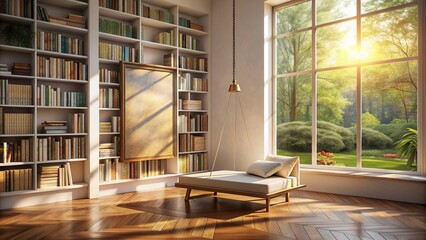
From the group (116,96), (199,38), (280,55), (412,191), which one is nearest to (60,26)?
(116,96)

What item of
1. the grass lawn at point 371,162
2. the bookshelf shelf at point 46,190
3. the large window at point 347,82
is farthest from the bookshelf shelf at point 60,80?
the grass lawn at point 371,162

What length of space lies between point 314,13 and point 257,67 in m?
1.44

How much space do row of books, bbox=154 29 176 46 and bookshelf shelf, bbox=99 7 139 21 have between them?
60 cm

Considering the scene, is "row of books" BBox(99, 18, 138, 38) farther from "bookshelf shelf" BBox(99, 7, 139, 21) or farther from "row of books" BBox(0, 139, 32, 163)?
"row of books" BBox(0, 139, 32, 163)

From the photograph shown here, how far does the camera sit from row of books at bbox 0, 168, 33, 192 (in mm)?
5203

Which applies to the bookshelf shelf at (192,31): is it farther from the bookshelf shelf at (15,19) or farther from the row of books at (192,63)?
the bookshelf shelf at (15,19)

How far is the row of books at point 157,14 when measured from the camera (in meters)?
6.92

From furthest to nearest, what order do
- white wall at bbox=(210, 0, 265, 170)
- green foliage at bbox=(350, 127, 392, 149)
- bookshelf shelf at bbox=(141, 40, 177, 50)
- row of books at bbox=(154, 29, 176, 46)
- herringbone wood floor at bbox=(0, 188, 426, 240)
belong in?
white wall at bbox=(210, 0, 265, 170), row of books at bbox=(154, 29, 176, 46), bookshelf shelf at bbox=(141, 40, 177, 50), green foliage at bbox=(350, 127, 392, 149), herringbone wood floor at bbox=(0, 188, 426, 240)

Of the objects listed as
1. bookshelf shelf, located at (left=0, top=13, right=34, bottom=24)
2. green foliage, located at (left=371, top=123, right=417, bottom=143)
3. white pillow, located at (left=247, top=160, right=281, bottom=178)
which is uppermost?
bookshelf shelf, located at (left=0, top=13, right=34, bottom=24)

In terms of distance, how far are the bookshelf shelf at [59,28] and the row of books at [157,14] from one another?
1303 millimetres

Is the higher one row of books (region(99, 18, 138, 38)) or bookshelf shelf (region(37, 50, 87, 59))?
row of books (region(99, 18, 138, 38))

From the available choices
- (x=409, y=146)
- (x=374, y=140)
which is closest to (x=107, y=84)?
(x=374, y=140)

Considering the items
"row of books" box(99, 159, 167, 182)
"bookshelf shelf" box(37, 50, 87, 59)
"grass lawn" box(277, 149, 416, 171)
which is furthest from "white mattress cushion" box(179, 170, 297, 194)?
"bookshelf shelf" box(37, 50, 87, 59)

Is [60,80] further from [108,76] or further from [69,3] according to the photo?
[69,3]
